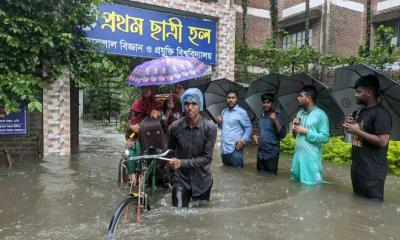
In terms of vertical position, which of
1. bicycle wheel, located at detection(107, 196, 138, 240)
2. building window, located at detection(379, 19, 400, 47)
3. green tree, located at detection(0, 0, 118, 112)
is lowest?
bicycle wheel, located at detection(107, 196, 138, 240)

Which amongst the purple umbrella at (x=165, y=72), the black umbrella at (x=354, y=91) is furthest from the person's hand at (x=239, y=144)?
the purple umbrella at (x=165, y=72)

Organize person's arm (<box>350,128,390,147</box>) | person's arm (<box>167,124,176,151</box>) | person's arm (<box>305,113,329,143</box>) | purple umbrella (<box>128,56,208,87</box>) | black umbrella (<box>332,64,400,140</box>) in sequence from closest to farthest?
person's arm (<box>167,124,176,151</box>), person's arm (<box>350,128,390,147</box>), black umbrella (<box>332,64,400,140</box>), purple umbrella (<box>128,56,208,87</box>), person's arm (<box>305,113,329,143</box>)

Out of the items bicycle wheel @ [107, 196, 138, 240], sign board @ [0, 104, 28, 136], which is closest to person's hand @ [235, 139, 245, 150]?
bicycle wheel @ [107, 196, 138, 240]

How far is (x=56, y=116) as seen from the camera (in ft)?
30.9

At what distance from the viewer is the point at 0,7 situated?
8406 mm

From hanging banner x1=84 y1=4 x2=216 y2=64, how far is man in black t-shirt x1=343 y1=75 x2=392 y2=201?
5.99 metres

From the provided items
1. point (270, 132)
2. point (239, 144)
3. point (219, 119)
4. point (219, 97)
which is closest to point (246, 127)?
point (239, 144)

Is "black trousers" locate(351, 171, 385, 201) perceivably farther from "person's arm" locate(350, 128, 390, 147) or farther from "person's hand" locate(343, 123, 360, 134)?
"person's hand" locate(343, 123, 360, 134)

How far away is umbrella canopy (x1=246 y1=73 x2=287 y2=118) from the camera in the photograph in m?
8.21

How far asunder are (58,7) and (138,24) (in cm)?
199

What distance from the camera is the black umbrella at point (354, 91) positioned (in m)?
5.55

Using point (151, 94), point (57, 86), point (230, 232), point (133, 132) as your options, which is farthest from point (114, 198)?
point (57, 86)

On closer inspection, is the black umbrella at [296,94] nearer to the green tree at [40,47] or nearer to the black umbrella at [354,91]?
the black umbrella at [354,91]

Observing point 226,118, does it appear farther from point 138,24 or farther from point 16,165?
point 16,165
